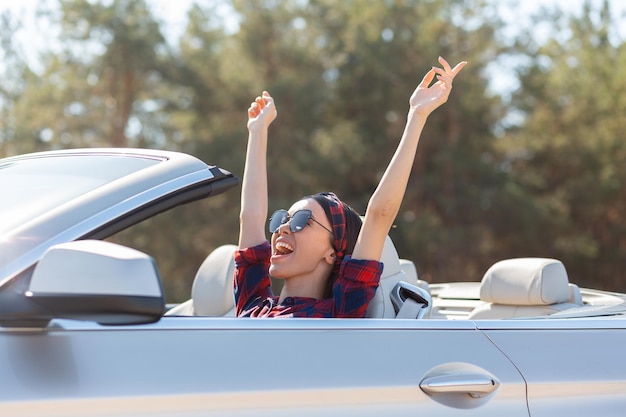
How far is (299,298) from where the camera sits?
3.10 m

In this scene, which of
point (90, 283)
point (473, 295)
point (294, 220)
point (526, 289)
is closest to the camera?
point (90, 283)

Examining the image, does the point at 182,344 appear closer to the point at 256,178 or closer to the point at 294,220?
the point at 294,220

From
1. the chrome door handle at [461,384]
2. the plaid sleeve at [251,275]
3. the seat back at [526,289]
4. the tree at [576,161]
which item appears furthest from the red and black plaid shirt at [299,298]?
the tree at [576,161]

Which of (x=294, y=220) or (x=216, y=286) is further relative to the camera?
(x=216, y=286)

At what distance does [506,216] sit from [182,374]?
883 inches

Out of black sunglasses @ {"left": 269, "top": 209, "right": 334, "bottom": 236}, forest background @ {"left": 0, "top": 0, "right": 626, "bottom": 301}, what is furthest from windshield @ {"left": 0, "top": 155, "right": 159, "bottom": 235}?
forest background @ {"left": 0, "top": 0, "right": 626, "bottom": 301}

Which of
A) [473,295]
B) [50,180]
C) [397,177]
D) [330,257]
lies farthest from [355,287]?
[473,295]

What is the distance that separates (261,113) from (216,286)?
1.02 m

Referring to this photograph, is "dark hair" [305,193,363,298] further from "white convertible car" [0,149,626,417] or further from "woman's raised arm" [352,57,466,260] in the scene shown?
"white convertible car" [0,149,626,417]

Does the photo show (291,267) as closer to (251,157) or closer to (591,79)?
(251,157)

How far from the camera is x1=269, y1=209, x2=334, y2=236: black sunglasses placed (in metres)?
3.04

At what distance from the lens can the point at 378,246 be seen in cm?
294

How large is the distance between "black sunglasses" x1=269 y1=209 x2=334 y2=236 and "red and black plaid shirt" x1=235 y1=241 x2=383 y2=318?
18cm

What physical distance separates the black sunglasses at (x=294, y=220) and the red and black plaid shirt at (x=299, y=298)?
0.18 metres
